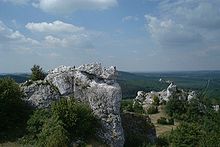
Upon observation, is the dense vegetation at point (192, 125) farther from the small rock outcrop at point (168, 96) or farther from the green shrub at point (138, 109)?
the green shrub at point (138, 109)

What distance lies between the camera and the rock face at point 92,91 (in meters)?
31.6

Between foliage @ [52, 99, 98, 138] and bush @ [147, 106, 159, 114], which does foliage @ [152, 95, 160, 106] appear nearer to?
bush @ [147, 106, 159, 114]

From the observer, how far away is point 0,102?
1224 inches

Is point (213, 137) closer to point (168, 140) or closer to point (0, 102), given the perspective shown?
point (168, 140)

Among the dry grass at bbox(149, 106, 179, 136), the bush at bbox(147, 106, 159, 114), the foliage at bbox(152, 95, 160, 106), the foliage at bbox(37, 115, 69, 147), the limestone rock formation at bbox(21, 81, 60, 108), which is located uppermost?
the limestone rock formation at bbox(21, 81, 60, 108)

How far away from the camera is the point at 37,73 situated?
36.8 m

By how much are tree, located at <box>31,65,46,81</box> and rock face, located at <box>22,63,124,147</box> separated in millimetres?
1977

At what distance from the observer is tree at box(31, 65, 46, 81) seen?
36.6 metres

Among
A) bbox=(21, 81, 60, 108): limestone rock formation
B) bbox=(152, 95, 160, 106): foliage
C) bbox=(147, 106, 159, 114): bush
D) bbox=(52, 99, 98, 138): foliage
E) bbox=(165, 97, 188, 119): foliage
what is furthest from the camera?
bbox=(152, 95, 160, 106): foliage

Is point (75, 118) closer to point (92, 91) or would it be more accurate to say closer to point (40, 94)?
point (92, 91)

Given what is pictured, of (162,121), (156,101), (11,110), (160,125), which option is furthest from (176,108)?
(11,110)

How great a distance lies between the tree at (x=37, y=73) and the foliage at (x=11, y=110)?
3.83 m

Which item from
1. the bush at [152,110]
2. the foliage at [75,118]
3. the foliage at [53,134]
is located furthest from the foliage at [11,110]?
the bush at [152,110]

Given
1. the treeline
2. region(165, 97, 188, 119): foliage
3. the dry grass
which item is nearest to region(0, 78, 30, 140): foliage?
the treeline
